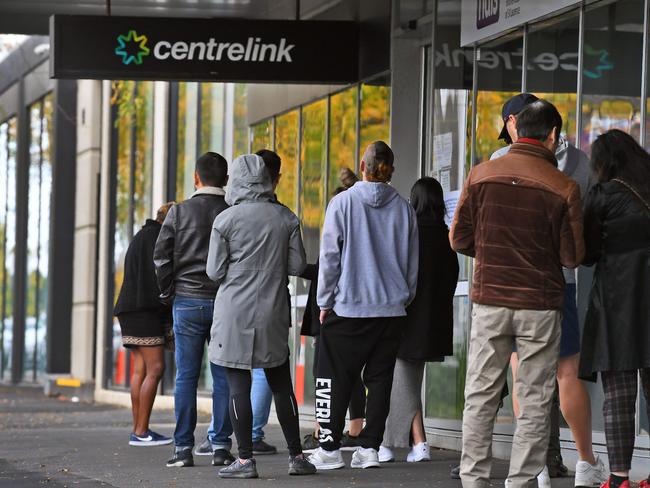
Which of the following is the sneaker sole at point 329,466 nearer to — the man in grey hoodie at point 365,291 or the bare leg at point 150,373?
the man in grey hoodie at point 365,291

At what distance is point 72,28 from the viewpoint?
11.7 metres

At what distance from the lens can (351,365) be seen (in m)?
8.76

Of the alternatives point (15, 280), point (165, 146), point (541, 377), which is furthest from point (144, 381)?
point (15, 280)

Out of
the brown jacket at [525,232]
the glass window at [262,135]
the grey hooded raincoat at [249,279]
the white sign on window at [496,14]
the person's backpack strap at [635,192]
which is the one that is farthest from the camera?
the glass window at [262,135]

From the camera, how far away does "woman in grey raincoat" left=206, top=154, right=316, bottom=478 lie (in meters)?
8.66

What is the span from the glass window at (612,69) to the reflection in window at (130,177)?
10.6 metres

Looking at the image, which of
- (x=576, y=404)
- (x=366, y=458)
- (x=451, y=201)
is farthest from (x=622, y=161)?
(x=451, y=201)

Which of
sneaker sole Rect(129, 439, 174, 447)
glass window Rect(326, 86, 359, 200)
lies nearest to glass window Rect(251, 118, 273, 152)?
glass window Rect(326, 86, 359, 200)

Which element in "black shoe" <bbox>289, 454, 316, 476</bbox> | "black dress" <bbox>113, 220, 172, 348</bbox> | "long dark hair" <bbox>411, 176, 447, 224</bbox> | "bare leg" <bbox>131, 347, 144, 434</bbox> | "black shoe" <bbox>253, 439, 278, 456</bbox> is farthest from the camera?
"bare leg" <bbox>131, 347, 144, 434</bbox>

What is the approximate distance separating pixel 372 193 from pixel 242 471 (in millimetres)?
1807

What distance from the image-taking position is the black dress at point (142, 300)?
11.1 meters

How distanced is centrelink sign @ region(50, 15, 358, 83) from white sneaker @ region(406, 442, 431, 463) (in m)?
3.59

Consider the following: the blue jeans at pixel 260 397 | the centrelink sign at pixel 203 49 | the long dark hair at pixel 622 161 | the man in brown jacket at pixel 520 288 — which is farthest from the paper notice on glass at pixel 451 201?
the man in brown jacket at pixel 520 288

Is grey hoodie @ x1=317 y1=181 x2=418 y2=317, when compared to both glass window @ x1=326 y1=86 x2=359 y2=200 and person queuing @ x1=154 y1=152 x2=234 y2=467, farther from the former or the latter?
glass window @ x1=326 y1=86 x2=359 y2=200
